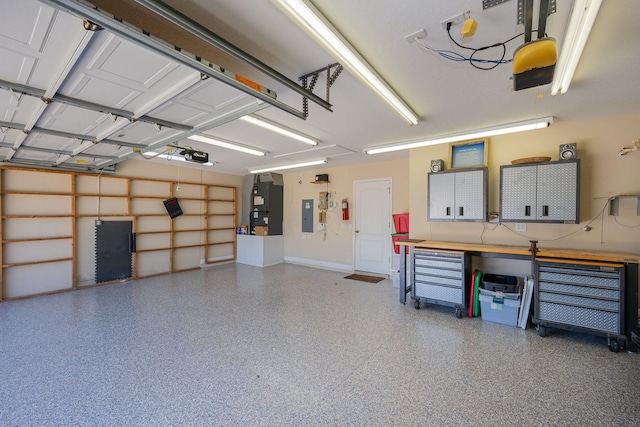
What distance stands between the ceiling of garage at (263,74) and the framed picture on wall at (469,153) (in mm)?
451

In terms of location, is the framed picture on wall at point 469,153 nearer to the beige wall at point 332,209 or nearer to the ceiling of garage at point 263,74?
the ceiling of garage at point 263,74

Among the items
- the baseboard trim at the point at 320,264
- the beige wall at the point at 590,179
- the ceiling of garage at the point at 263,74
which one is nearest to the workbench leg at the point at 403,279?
the beige wall at the point at 590,179

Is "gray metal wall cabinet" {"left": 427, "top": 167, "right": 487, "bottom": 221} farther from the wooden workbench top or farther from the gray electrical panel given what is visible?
the gray electrical panel

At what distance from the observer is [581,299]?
2986 mm

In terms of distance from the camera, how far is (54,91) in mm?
2102

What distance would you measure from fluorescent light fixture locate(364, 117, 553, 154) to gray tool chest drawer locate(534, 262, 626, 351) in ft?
6.04

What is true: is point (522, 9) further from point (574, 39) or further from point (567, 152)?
point (567, 152)

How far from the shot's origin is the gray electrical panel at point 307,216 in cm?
746

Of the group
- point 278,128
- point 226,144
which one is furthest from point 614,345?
point 226,144

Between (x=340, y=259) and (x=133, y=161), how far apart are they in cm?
553

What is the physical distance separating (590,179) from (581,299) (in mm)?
1645

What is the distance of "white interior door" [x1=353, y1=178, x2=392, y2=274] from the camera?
20.2 ft

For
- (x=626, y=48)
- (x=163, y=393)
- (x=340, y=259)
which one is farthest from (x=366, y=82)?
(x=340, y=259)

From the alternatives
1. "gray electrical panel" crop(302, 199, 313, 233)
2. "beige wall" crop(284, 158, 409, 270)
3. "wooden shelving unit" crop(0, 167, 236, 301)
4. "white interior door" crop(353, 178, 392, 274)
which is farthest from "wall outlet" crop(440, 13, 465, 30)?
"wooden shelving unit" crop(0, 167, 236, 301)
